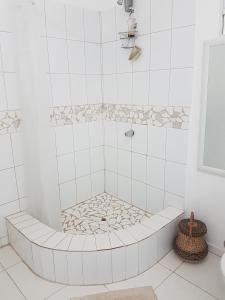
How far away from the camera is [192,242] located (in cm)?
166

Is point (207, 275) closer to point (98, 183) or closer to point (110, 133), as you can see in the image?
point (98, 183)

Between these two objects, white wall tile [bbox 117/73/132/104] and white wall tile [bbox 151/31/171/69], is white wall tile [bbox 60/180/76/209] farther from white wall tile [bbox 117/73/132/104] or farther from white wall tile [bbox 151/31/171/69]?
white wall tile [bbox 151/31/171/69]

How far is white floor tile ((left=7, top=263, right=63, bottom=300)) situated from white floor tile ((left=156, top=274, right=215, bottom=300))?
→ 24.8 inches

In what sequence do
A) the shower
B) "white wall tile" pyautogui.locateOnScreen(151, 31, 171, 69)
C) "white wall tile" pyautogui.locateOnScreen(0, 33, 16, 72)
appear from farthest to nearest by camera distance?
the shower, "white wall tile" pyautogui.locateOnScreen(151, 31, 171, 69), "white wall tile" pyautogui.locateOnScreen(0, 33, 16, 72)

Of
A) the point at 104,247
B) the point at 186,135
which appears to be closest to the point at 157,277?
the point at 104,247

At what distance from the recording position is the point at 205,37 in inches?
60.6

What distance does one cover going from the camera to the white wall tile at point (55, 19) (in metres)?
1.84

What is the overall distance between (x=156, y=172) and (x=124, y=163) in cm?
37

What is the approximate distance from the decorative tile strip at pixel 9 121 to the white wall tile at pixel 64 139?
0.34m

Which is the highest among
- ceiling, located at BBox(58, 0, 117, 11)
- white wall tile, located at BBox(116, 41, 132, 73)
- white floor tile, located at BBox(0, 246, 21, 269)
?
ceiling, located at BBox(58, 0, 117, 11)

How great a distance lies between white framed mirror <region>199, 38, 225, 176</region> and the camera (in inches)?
60.0

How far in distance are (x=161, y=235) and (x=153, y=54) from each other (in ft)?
4.33

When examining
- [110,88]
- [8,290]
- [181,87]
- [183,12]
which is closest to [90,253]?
[8,290]

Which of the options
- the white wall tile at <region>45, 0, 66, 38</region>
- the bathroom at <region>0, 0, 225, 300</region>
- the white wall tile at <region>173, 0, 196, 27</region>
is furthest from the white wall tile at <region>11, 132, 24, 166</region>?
the white wall tile at <region>173, 0, 196, 27</region>
